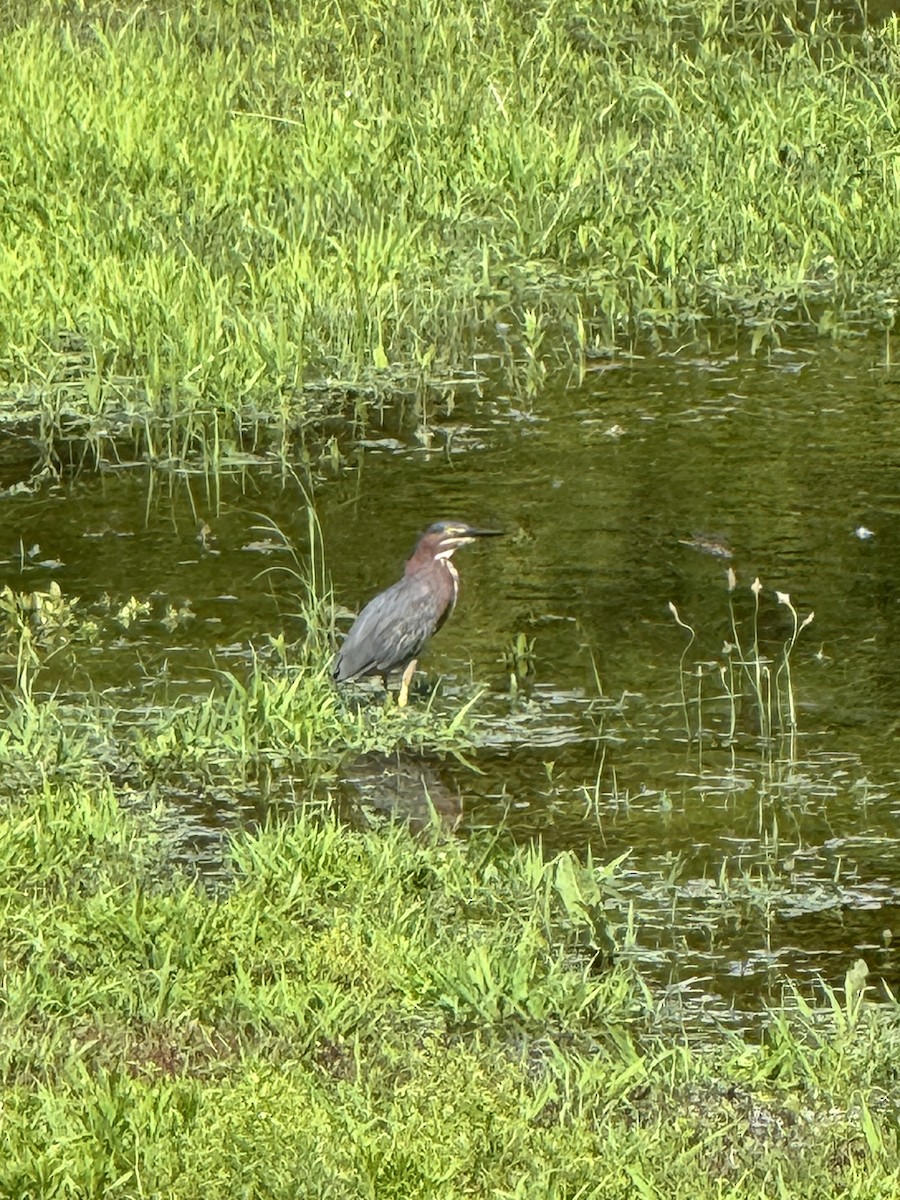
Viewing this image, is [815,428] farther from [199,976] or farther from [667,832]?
[199,976]

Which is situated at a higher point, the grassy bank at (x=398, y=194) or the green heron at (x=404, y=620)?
the grassy bank at (x=398, y=194)

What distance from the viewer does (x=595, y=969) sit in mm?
4555

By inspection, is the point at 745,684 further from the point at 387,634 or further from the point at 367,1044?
the point at 367,1044

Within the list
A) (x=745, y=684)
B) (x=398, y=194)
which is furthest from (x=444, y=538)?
(x=398, y=194)

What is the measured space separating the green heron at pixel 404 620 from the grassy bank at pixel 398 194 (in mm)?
1549

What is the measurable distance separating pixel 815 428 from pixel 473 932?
10.9 ft

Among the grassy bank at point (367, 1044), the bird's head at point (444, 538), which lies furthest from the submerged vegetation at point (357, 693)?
the bird's head at point (444, 538)

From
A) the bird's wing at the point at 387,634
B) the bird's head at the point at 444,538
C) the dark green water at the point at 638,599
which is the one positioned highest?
the bird's head at the point at 444,538

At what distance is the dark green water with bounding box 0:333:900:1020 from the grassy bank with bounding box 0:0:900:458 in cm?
36

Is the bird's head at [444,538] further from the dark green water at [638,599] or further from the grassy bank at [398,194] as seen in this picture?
the grassy bank at [398,194]

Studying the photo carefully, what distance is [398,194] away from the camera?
30.1ft

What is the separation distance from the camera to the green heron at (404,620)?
5.71 m

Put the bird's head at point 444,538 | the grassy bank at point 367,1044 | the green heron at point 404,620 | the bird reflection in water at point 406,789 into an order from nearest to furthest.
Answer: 1. the grassy bank at point 367,1044
2. the bird reflection in water at point 406,789
3. the green heron at point 404,620
4. the bird's head at point 444,538

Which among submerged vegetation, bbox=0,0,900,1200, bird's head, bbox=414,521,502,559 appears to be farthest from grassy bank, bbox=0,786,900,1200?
bird's head, bbox=414,521,502,559
